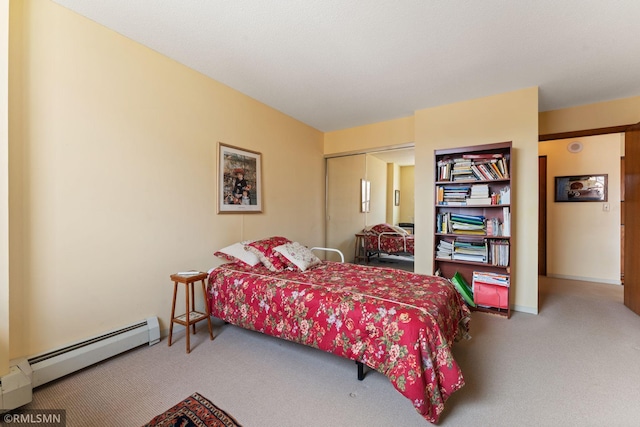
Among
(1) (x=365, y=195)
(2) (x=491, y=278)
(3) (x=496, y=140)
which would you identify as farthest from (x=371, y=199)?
(2) (x=491, y=278)

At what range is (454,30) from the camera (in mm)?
1960

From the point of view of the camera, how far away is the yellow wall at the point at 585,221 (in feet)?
13.1

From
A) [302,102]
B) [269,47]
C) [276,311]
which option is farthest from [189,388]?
[302,102]

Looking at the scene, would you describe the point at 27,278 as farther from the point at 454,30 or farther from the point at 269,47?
the point at 454,30

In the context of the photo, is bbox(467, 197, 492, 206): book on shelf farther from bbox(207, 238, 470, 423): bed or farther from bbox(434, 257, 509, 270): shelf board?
bbox(207, 238, 470, 423): bed

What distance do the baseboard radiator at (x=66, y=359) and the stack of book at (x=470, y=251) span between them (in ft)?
10.4

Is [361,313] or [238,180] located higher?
[238,180]

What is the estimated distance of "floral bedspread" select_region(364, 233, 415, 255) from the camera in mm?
3795

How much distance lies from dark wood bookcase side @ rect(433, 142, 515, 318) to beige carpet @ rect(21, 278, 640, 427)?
775 millimetres

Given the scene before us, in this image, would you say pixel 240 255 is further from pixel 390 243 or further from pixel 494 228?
pixel 494 228

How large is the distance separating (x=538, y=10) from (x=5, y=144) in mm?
3410

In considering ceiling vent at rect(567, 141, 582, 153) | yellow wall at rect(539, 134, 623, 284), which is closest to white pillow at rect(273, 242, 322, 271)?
yellow wall at rect(539, 134, 623, 284)

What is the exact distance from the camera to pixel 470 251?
9.94ft

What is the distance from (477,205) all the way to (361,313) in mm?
2111
